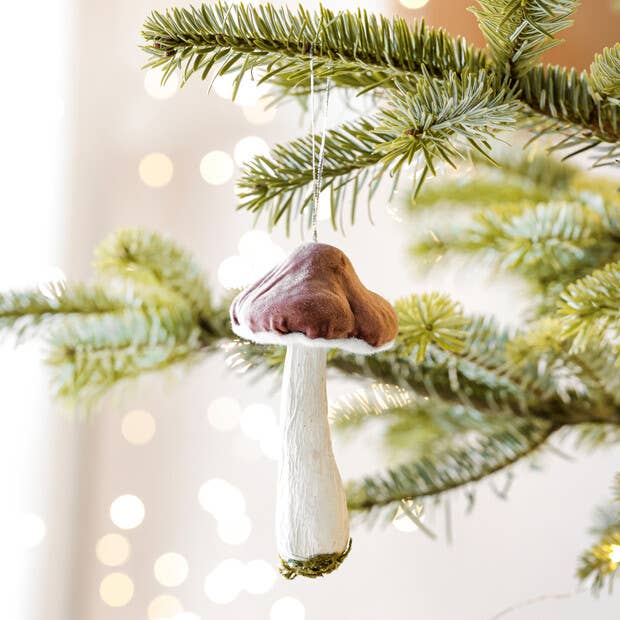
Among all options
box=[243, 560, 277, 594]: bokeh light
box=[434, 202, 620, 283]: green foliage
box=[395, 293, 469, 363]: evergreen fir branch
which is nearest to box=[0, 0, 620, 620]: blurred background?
box=[243, 560, 277, 594]: bokeh light

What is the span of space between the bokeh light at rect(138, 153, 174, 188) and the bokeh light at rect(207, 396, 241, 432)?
0.34 metres

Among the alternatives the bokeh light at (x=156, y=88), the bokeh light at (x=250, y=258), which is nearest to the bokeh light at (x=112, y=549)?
the bokeh light at (x=250, y=258)

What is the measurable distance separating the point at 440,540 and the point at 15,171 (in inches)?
29.0

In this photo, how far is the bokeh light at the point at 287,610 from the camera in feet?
3.23

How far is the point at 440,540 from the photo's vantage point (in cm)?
95

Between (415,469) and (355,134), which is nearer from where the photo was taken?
(355,134)

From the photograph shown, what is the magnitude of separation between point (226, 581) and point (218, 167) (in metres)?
0.60

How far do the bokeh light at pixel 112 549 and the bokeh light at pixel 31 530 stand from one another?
0.12 meters

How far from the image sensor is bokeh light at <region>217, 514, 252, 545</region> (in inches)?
40.1

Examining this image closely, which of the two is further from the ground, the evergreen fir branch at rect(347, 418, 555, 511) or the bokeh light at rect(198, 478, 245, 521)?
the evergreen fir branch at rect(347, 418, 555, 511)

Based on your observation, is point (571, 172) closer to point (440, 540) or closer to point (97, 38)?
point (440, 540)

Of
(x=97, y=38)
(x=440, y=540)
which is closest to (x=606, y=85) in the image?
(x=440, y=540)

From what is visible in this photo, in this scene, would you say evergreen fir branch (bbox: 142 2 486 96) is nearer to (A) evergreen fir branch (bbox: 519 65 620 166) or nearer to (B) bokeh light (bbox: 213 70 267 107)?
(A) evergreen fir branch (bbox: 519 65 620 166)

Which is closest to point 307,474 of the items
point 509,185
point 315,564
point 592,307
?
point 315,564
